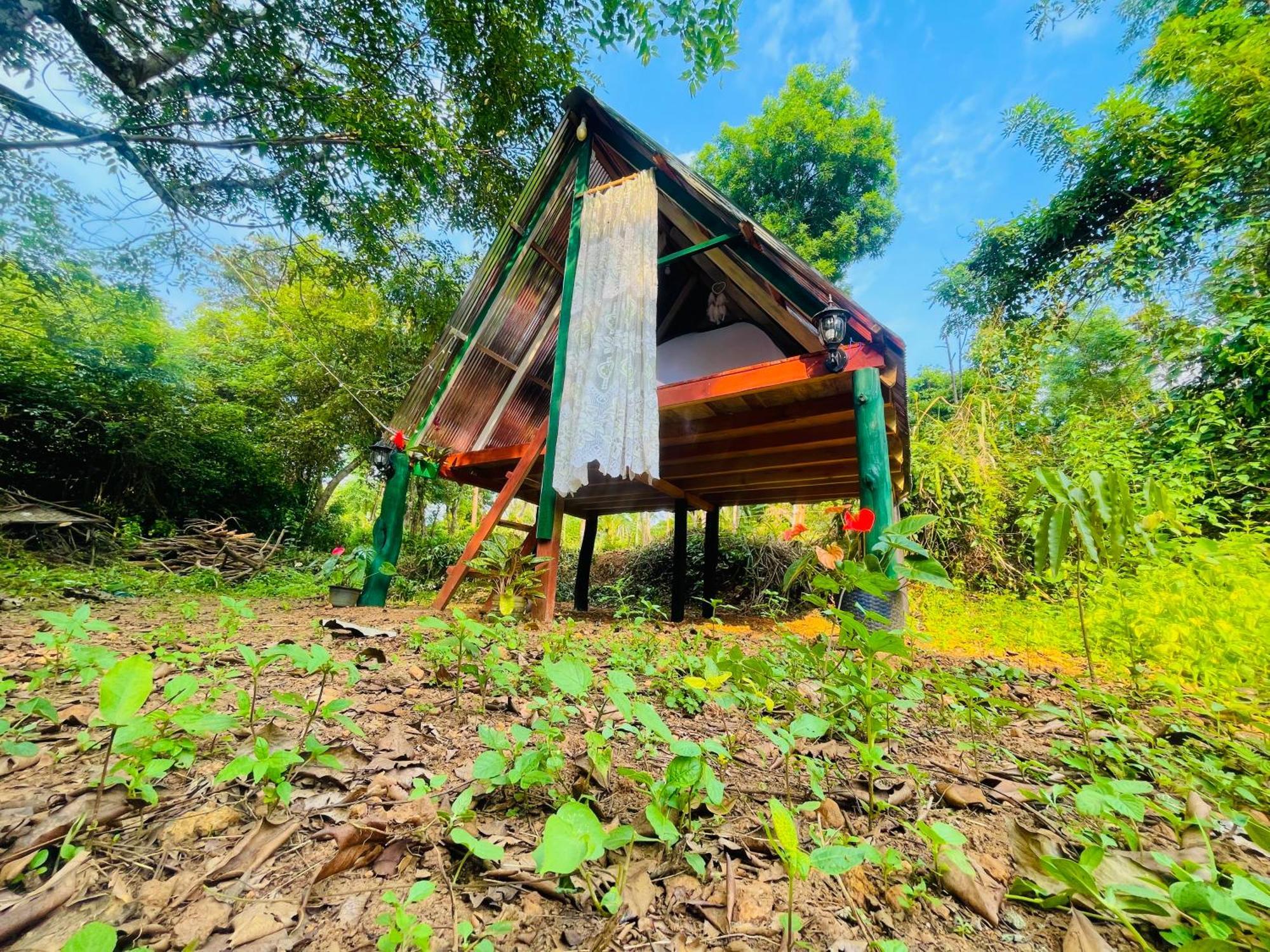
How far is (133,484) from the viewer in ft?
22.2

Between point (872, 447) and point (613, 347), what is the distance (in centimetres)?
186

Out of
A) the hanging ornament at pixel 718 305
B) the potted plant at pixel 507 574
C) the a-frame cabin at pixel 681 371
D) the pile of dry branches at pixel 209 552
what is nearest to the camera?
the potted plant at pixel 507 574

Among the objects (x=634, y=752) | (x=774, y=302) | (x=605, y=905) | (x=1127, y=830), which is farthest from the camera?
(x=774, y=302)

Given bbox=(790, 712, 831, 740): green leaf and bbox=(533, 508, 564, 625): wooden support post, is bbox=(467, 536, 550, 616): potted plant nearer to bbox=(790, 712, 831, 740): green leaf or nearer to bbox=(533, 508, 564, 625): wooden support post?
bbox=(533, 508, 564, 625): wooden support post

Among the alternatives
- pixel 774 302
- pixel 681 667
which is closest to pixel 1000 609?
pixel 774 302

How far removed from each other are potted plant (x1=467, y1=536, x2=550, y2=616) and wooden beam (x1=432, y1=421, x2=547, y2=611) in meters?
0.50

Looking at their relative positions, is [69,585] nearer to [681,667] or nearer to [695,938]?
[681,667]

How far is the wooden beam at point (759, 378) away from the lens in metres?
2.89

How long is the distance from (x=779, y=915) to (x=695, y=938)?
15 centimetres

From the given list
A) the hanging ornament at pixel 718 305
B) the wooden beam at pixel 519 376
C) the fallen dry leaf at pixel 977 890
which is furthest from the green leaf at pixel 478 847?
the wooden beam at pixel 519 376

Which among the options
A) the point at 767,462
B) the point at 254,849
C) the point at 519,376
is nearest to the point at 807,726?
the point at 254,849

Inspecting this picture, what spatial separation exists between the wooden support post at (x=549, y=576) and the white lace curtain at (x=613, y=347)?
44 centimetres

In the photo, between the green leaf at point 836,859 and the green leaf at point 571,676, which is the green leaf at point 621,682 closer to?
the green leaf at point 571,676

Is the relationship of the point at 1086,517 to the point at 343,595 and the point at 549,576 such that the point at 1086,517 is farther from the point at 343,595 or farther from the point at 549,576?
the point at 343,595
